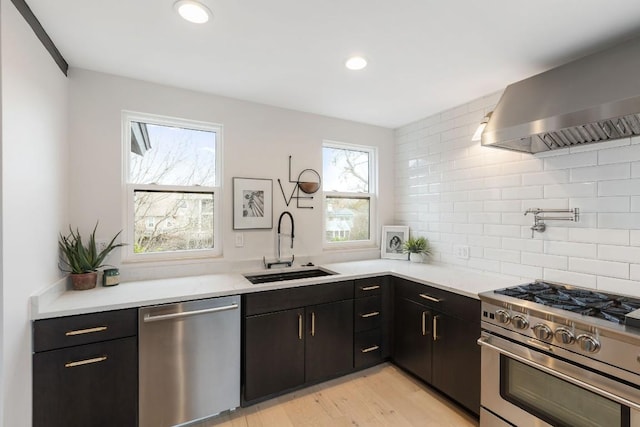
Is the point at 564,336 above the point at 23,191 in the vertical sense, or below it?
below

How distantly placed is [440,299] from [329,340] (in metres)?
0.92

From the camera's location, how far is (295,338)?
7.44 feet

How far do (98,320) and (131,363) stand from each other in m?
0.32

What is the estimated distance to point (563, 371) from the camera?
4.84 ft

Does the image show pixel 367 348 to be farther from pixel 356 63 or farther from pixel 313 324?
pixel 356 63

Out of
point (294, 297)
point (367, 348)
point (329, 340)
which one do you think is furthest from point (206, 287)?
point (367, 348)

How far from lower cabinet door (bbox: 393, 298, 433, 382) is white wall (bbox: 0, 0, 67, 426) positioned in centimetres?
242

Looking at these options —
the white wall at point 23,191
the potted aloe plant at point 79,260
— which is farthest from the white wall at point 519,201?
the white wall at point 23,191

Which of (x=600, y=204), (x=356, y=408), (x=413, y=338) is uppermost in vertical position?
(x=600, y=204)

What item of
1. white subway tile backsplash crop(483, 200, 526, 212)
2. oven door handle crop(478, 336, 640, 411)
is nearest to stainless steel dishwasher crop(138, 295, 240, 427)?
oven door handle crop(478, 336, 640, 411)

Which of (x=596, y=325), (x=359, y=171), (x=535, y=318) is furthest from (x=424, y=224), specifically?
(x=596, y=325)

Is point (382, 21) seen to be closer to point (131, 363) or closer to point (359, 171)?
point (359, 171)

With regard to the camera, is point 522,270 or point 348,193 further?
point 348,193

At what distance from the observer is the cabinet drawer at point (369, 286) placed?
2.54 meters
